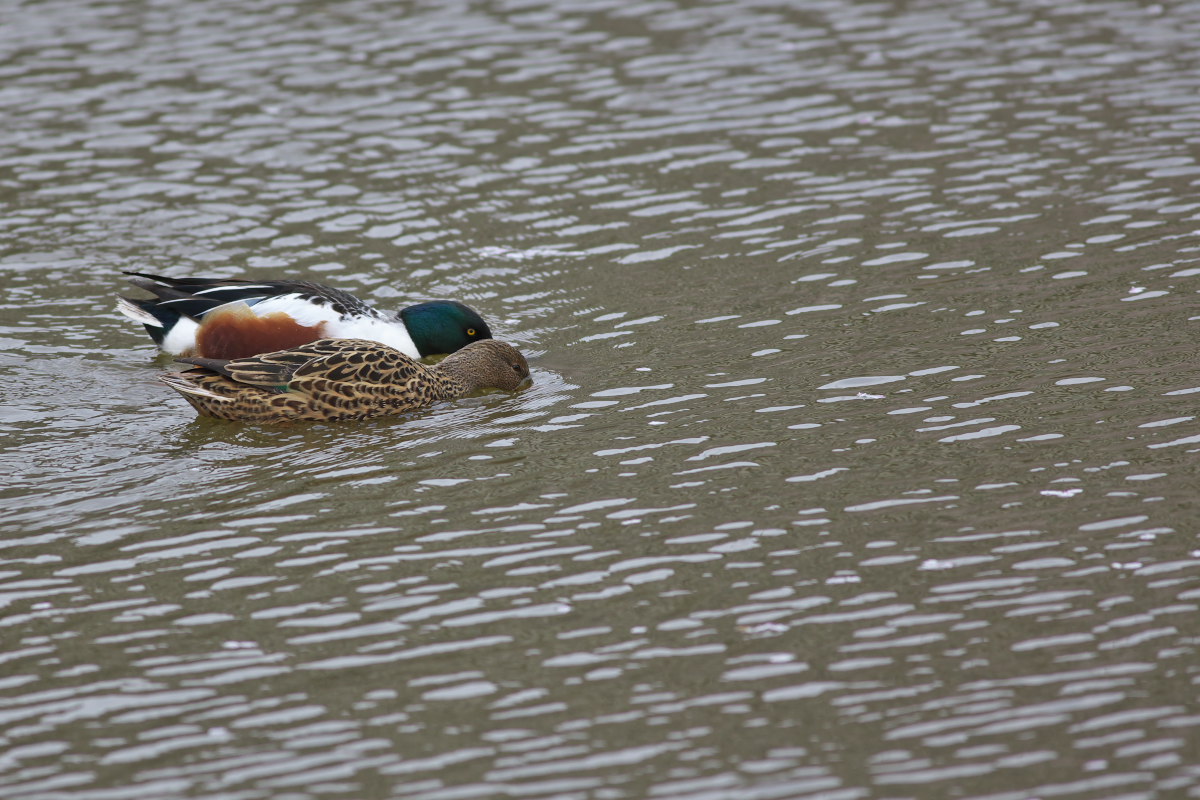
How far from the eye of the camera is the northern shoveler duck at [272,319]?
11.6 meters

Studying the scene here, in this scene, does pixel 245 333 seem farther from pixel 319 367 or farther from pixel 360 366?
pixel 360 366

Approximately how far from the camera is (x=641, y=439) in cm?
956

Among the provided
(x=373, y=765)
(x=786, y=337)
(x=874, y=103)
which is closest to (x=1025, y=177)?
(x=874, y=103)

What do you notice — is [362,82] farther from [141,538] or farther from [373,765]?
[373,765]

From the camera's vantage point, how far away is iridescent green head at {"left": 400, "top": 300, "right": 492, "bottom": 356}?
11922 mm

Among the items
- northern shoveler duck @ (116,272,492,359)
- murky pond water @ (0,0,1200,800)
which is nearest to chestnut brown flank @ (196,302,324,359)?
northern shoveler duck @ (116,272,492,359)

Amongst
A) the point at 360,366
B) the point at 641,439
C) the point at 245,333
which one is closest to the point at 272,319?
the point at 245,333

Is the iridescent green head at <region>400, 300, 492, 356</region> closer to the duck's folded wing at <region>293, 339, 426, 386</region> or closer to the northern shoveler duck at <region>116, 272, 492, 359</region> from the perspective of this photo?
the northern shoveler duck at <region>116, 272, 492, 359</region>

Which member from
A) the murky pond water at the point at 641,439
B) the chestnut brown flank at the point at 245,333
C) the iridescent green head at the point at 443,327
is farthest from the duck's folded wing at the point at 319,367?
the iridescent green head at the point at 443,327

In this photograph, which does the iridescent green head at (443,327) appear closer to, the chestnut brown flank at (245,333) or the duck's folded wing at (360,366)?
the chestnut brown flank at (245,333)

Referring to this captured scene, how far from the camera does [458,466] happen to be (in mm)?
9414

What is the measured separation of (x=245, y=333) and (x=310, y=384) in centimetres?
150

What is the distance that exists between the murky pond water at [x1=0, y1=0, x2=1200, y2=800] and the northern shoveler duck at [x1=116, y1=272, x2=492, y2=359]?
57cm

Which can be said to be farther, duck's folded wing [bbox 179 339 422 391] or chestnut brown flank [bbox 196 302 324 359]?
chestnut brown flank [bbox 196 302 324 359]
